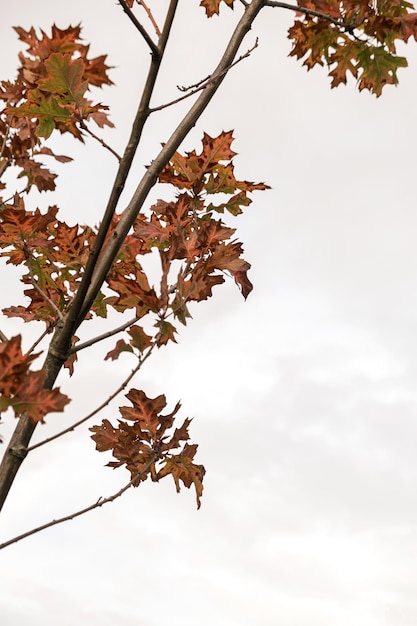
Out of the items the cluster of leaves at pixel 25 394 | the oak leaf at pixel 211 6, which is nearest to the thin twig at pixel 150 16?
the oak leaf at pixel 211 6

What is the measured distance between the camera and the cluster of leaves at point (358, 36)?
4199 mm

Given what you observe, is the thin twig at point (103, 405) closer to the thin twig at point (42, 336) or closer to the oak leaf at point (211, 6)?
the thin twig at point (42, 336)

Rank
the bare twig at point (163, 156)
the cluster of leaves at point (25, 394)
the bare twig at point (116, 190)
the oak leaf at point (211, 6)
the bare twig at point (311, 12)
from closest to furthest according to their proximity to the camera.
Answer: the cluster of leaves at point (25, 394), the bare twig at point (116, 190), the bare twig at point (163, 156), the bare twig at point (311, 12), the oak leaf at point (211, 6)

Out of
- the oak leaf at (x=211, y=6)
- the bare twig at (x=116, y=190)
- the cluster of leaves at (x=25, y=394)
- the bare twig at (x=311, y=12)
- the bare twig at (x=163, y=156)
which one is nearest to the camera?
the cluster of leaves at (x=25, y=394)

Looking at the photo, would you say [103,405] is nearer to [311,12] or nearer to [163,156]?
[163,156]

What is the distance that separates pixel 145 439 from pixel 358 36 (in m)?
2.78

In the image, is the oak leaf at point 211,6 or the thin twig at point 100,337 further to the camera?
the oak leaf at point 211,6

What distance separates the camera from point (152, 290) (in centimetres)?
329

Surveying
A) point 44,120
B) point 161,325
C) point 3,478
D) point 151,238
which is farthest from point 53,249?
point 3,478

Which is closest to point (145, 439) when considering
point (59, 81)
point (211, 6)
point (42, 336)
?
point (42, 336)

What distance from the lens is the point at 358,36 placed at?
14.5ft

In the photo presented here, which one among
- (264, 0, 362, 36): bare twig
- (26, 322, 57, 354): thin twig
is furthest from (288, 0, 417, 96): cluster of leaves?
(26, 322, 57, 354): thin twig

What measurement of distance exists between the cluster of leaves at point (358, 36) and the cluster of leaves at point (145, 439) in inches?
94.2

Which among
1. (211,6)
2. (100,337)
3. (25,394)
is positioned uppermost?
(211,6)
